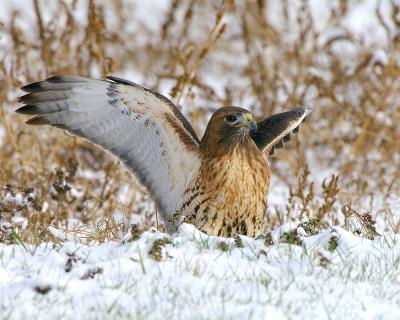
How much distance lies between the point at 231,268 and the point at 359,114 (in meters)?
5.75

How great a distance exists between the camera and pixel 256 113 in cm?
1048

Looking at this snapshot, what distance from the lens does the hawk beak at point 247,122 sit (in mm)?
5816

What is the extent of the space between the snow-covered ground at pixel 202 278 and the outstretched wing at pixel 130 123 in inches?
47.2

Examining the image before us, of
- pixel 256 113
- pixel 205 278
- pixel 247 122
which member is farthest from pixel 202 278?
pixel 256 113

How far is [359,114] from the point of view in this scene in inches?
380

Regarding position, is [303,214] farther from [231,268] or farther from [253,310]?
[253,310]

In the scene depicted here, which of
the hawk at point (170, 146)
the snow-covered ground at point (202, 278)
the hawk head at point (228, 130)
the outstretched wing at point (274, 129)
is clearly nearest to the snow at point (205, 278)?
the snow-covered ground at point (202, 278)

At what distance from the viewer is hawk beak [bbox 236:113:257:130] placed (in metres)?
5.82

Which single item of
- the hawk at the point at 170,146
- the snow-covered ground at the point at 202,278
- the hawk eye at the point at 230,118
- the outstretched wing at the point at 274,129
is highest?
the outstretched wing at the point at 274,129

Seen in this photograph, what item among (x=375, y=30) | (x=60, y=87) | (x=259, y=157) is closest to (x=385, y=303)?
(x=259, y=157)

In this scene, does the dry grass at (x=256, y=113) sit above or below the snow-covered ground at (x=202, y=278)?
above

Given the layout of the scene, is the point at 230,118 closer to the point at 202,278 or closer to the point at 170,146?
A: the point at 170,146

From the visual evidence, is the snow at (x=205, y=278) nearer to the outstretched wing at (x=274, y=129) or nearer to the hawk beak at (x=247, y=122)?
→ the hawk beak at (x=247, y=122)

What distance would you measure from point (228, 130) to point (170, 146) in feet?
1.42
